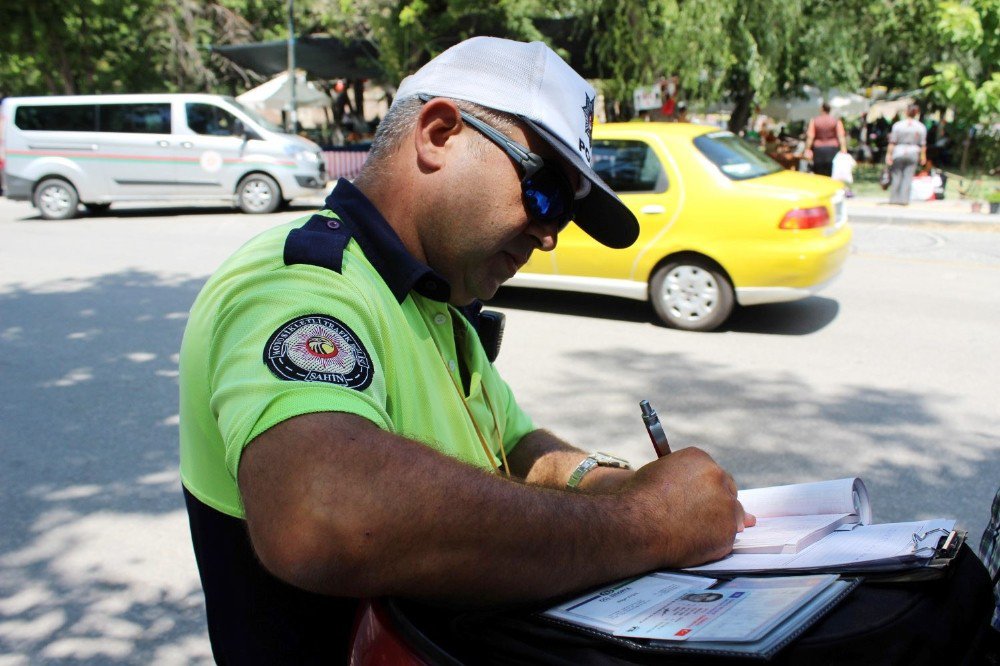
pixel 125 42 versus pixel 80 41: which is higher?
pixel 125 42

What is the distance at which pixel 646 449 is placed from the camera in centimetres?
482

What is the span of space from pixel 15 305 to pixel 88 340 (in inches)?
65.7

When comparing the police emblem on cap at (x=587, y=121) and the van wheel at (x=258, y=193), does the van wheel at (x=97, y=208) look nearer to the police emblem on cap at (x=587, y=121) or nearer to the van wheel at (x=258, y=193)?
the van wheel at (x=258, y=193)

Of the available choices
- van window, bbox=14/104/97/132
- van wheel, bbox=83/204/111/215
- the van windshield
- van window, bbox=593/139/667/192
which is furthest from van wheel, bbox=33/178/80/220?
van window, bbox=593/139/667/192

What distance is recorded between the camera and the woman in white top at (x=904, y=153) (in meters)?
15.6

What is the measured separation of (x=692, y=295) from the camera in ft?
24.5

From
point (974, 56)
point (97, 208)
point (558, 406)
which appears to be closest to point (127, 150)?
point (97, 208)

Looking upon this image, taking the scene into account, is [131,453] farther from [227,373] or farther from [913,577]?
[913,577]

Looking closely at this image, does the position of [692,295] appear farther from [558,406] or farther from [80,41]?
[80,41]

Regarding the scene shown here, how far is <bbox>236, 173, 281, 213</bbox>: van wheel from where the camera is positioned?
50.5 feet

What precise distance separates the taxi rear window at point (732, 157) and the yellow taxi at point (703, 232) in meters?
0.01

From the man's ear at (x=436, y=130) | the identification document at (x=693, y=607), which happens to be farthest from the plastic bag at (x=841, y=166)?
the identification document at (x=693, y=607)

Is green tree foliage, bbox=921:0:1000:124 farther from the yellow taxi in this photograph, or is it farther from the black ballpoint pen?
the black ballpoint pen

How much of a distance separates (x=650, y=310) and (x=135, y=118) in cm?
1058
